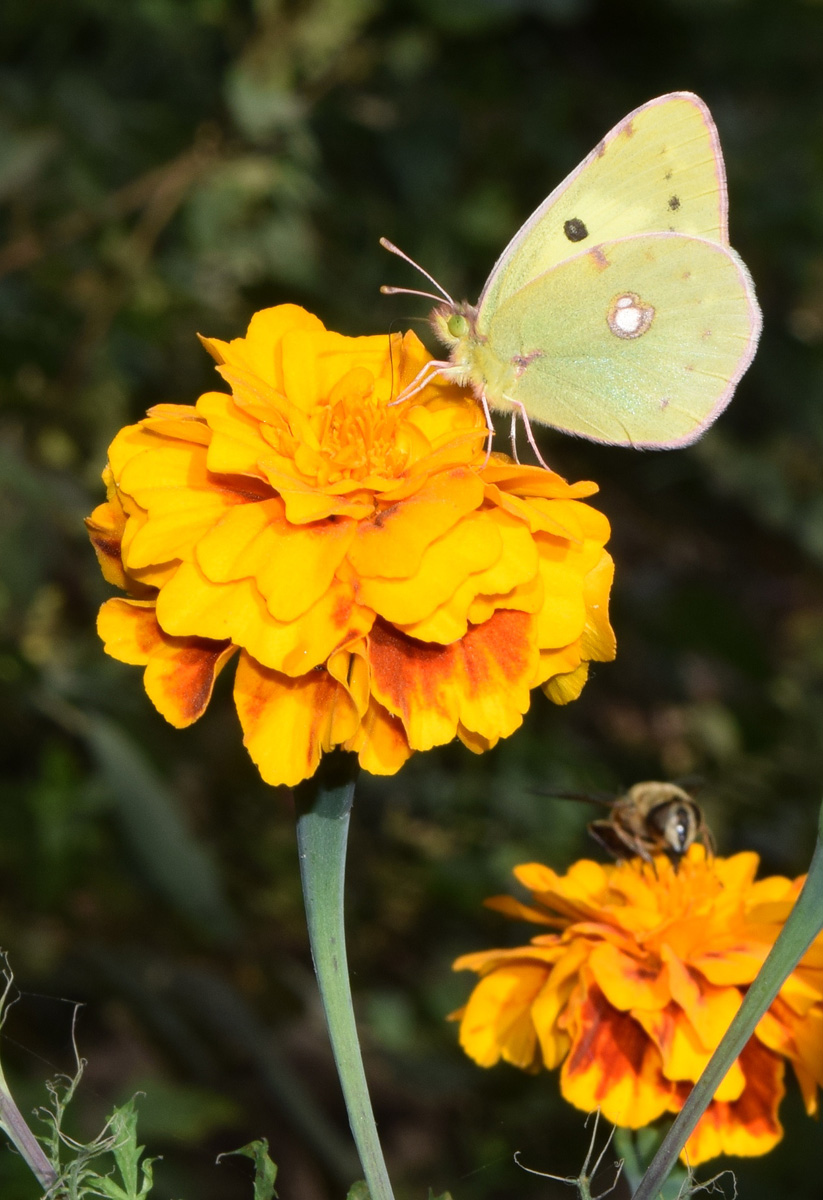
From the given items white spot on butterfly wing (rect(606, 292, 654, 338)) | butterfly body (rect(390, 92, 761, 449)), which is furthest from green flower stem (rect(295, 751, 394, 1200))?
white spot on butterfly wing (rect(606, 292, 654, 338))

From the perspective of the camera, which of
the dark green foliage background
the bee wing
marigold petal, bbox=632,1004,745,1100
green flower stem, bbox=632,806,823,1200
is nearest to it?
green flower stem, bbox=632,806,823,1200

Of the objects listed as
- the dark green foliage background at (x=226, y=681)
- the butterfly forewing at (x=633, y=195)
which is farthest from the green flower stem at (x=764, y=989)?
the dark green foliage background at (x=226, y=681)

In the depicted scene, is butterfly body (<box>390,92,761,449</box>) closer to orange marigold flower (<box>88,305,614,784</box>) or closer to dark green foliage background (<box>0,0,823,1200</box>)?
orange marigold flower (<box>88,305,614,784</box>)

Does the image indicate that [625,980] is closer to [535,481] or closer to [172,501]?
[535,481]

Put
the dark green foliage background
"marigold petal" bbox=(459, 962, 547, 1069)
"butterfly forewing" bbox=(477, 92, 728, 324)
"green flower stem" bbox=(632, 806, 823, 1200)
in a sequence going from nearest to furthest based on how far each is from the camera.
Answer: "green flower stem" bbox=(632, 806, 823, 1200)
"marigold petal" bbox=(459, 962, 547, 1069)
"butterfly forewing" bbox=(477, 92, 728, 324)
the dark green foliage background

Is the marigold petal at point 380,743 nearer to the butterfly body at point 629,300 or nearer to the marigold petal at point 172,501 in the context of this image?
the marigold petal at point 172,501

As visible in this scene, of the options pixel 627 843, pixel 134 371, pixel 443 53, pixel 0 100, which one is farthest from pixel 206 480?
pixel 443 53
